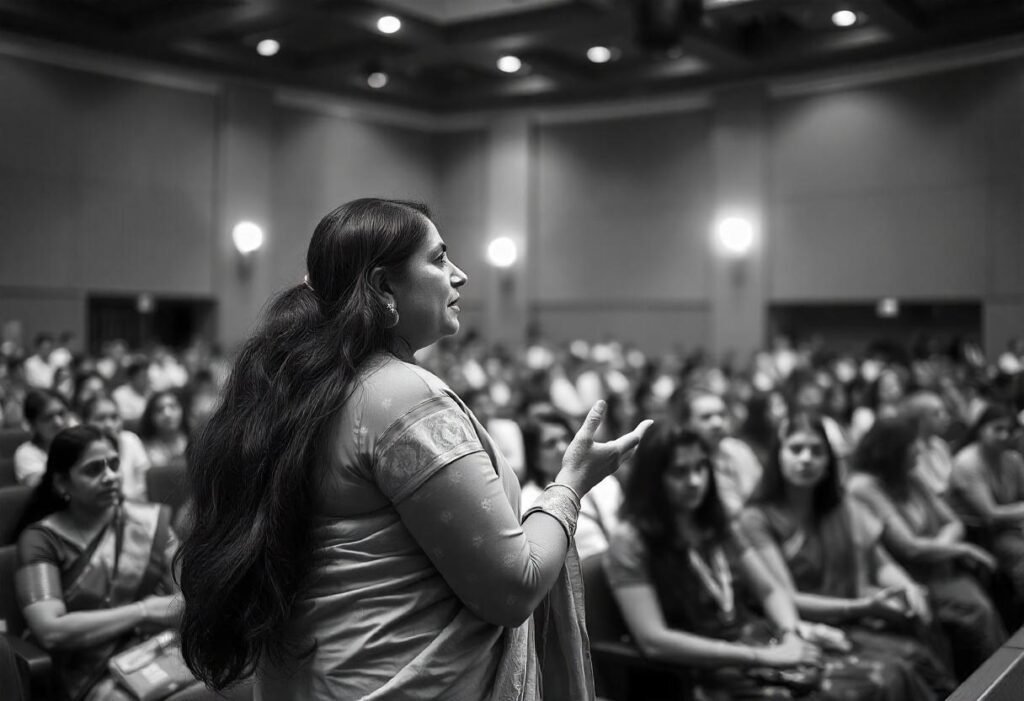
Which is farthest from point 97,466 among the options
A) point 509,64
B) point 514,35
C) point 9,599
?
point 509,64

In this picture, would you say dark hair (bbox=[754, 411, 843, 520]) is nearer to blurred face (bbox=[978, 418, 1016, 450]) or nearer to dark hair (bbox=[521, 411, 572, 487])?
dark hair (bbox=[521, 411, 572, 487])

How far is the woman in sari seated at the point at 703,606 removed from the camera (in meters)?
2.96

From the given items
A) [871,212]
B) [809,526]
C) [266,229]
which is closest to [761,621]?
[809,526]

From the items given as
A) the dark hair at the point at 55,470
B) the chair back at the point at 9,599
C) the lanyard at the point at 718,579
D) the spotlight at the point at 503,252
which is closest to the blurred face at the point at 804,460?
the lanyard at the point at 718,579

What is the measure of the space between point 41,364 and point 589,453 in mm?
9790

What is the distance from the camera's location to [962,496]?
5148mm

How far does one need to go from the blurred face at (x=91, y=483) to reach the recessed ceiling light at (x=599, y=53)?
11106mm

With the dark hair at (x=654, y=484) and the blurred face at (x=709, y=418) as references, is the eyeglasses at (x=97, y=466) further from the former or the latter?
the blurred face at (x=709, y=418)

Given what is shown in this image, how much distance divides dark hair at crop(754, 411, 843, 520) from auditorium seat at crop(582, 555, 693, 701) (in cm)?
91

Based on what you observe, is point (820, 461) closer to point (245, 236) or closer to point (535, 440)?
point (535, 440)

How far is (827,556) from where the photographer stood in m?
3.72

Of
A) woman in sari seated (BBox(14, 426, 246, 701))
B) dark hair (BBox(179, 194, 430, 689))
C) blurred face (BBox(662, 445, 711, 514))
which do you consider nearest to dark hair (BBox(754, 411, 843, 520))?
blurred face (BBox(662, 445, 711, 514))

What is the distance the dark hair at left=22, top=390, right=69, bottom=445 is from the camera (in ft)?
15.9

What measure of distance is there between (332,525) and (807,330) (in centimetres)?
1386
